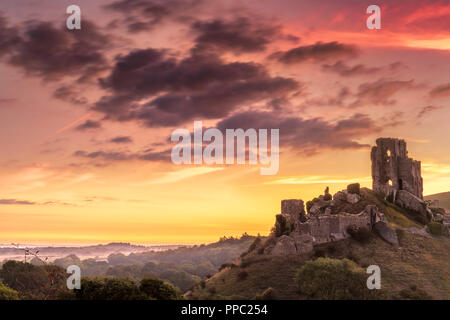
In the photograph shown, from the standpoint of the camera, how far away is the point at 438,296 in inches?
3770

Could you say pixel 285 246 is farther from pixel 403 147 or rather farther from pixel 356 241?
pixel 403 147

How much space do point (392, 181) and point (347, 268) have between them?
2730 inches

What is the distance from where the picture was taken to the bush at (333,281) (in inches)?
3436

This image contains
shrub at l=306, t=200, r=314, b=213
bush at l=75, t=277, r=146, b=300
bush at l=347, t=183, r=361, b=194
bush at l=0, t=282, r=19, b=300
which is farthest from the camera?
shrub at l=306, t=200, r=314, b=213

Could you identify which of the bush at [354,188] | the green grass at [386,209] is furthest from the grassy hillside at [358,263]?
the bush at [354,188]

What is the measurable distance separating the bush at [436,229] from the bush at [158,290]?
77.2 metres

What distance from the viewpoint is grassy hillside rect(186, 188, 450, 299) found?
9781 cm

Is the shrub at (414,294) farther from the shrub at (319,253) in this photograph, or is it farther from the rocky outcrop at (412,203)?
the rocky outcrop at (412,203)

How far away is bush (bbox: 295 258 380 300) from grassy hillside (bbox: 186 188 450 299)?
340cm

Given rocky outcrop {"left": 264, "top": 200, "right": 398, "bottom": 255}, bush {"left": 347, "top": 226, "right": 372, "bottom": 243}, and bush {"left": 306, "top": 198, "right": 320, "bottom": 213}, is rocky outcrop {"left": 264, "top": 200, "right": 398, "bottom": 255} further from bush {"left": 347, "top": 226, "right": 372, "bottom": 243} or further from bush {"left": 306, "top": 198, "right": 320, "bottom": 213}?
bush {"left": 306, "top": 198, "right": 320, "bottom": 213}

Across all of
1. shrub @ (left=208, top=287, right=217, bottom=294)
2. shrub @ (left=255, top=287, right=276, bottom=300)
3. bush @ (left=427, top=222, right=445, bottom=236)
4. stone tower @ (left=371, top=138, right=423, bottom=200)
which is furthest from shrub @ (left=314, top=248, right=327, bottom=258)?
stone tower @ (left=371, top=138, right=423, bottom=200)
